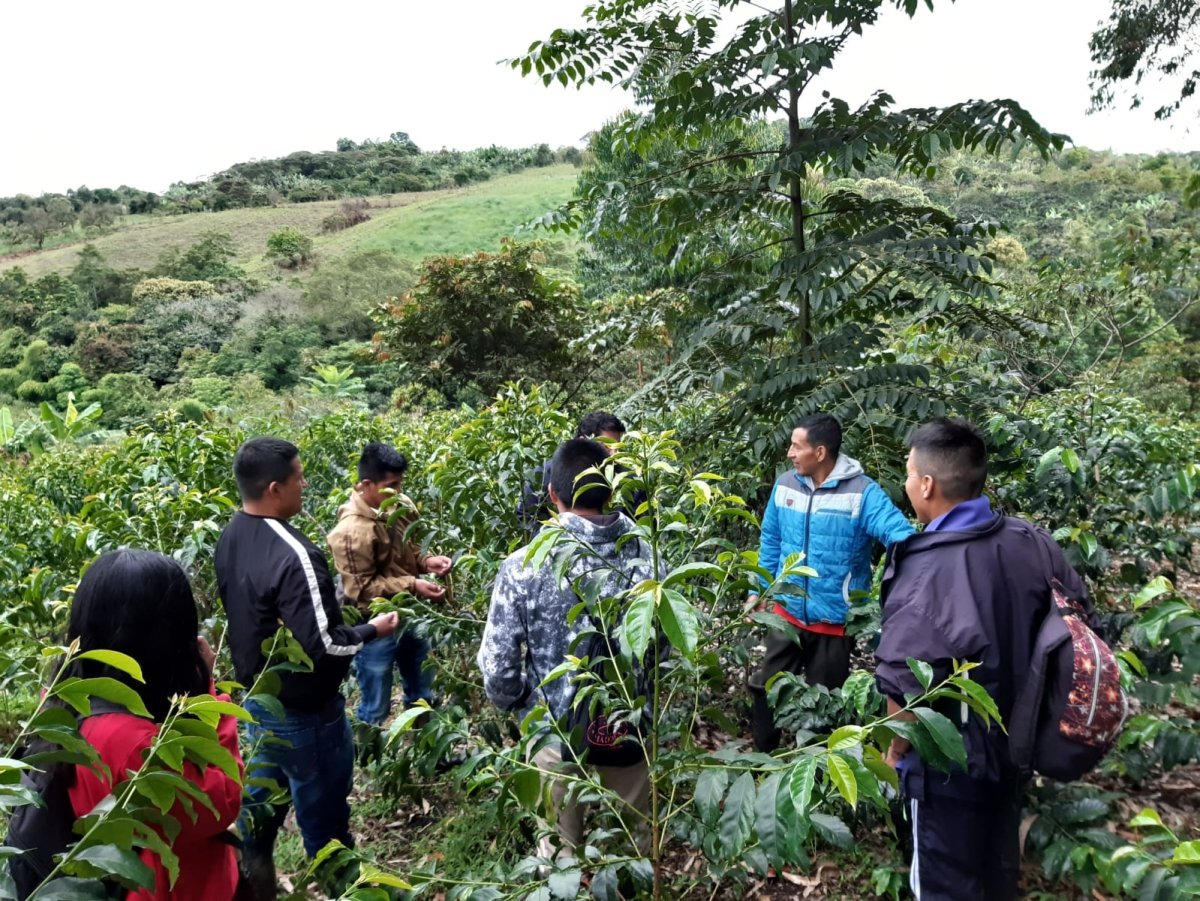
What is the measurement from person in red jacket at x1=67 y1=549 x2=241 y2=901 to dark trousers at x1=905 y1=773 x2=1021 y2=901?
1910 mm

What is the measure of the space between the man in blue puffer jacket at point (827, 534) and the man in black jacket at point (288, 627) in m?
1.80

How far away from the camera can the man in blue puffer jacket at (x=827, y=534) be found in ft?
10.3

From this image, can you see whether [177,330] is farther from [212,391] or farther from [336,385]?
[336,385]

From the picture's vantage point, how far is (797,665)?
3.33m

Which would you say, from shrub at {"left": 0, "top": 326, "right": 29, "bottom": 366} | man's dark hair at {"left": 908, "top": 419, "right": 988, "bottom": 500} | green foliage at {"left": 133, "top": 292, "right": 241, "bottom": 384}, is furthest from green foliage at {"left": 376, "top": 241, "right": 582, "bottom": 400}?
shrub at {"left": 0, "top": 326, "right": 29, "bottom": 366}

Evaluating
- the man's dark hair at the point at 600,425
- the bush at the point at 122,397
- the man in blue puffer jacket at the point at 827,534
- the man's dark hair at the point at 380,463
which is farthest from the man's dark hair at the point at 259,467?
the bush at the point at 122,397

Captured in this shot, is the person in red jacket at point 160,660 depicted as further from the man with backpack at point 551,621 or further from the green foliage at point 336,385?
the green foliage at point 336,385

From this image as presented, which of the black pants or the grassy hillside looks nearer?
the black pants

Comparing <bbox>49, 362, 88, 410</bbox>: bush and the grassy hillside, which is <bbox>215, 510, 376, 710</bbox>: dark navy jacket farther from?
the grassy hillside

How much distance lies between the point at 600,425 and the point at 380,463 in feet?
3.75

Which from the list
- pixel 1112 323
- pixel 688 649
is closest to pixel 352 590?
pixel 688 649

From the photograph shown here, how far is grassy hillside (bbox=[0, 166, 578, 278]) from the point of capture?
144ft

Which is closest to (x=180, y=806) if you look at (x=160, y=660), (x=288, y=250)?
(x=160, y=660)

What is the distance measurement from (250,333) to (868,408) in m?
28.4
